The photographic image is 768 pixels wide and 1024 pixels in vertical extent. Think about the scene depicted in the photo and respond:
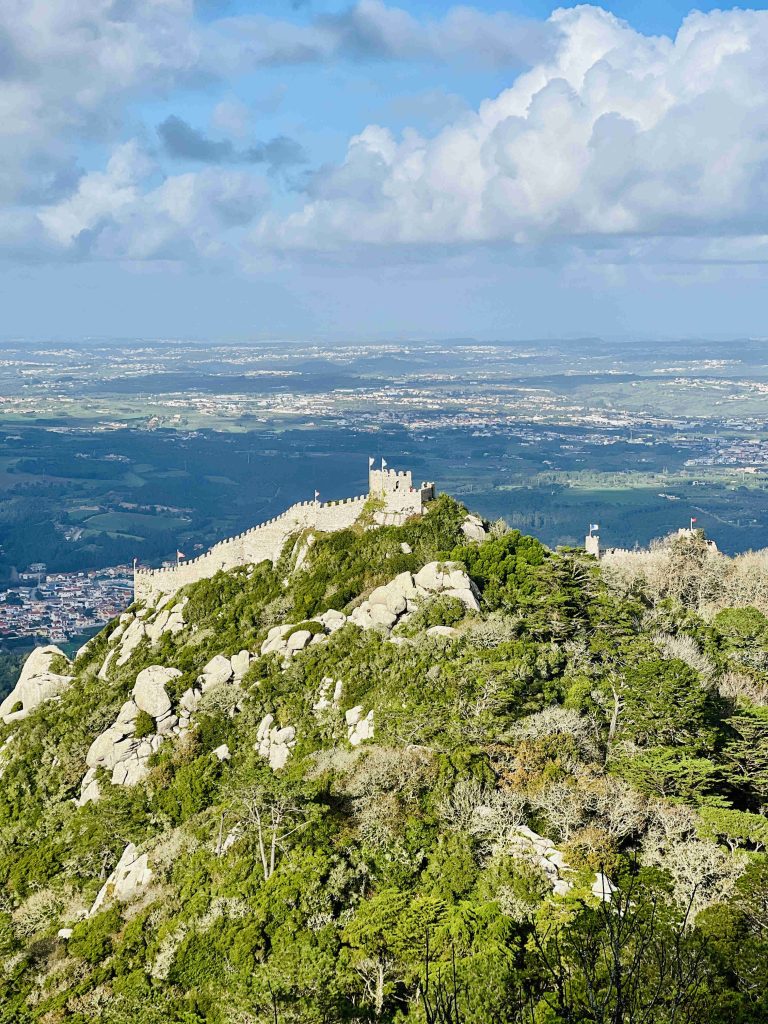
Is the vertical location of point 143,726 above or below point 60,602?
above

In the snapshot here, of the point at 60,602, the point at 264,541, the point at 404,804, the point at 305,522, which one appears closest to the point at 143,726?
the point at 264,541

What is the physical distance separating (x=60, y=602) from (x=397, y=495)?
103 m

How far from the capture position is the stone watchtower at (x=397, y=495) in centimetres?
4816

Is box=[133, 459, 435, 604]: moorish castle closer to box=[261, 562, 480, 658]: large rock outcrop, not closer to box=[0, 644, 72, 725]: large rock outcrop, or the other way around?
box=[261, 562, 480, 658]: large rock outcrop

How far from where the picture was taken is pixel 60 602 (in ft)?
453

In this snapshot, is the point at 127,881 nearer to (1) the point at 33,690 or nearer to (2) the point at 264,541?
(1) the point at 33,690

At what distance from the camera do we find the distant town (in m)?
120

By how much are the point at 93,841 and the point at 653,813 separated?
20.9m

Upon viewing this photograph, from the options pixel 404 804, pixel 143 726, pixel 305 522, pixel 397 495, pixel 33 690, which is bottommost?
pixel 33 690

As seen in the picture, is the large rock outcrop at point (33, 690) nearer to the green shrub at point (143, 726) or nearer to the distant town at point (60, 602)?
the green shrub at point (143, 726)

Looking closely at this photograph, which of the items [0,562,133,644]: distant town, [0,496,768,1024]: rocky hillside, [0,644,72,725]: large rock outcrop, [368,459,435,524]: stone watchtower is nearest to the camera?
[0,496,768,1024]: rocky hillside

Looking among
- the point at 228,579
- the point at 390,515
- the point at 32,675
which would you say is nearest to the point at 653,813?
the point at 390,515

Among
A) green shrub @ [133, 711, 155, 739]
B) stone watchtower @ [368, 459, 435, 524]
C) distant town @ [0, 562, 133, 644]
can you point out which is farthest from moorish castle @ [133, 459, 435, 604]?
distant town @ [0, 562, 133, 644]

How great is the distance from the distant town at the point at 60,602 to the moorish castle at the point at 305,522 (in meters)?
63.5
